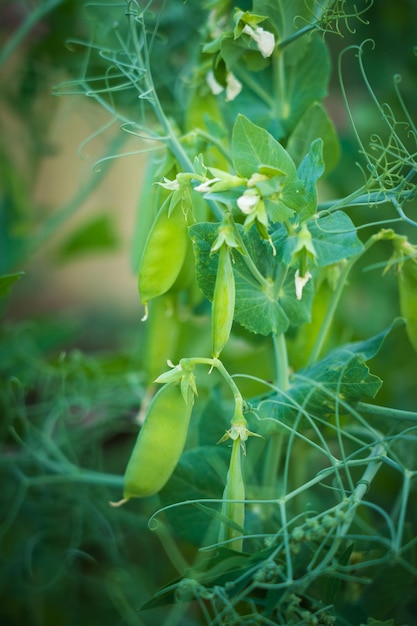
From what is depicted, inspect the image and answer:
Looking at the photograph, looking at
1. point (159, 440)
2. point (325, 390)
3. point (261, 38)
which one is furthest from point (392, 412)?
point (261, 38)

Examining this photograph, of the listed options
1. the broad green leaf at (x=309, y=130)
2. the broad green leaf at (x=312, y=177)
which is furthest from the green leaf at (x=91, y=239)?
the broad green leaf at (x=312, y=177)

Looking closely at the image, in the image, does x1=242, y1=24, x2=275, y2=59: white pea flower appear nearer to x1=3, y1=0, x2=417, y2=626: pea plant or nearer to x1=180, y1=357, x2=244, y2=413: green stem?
x1=3, y1=0, x2=417, y2=626: pea plant

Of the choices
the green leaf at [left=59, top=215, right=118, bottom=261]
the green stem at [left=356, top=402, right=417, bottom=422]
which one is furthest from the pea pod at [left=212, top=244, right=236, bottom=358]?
the green leaf at [left=59, top=215, right=118, bottom=261]

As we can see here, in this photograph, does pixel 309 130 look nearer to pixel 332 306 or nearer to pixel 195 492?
pixel 332 306

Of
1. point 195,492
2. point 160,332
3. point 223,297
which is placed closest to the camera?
point 223,297

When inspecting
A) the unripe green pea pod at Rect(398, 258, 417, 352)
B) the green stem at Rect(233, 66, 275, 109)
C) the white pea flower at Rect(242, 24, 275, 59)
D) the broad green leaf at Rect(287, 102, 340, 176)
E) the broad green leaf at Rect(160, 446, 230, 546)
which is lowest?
the broad green leaf at Rect(160, 446, 230, 546)

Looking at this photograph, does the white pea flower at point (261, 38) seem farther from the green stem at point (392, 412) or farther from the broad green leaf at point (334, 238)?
the green stem at point (392, 412)
